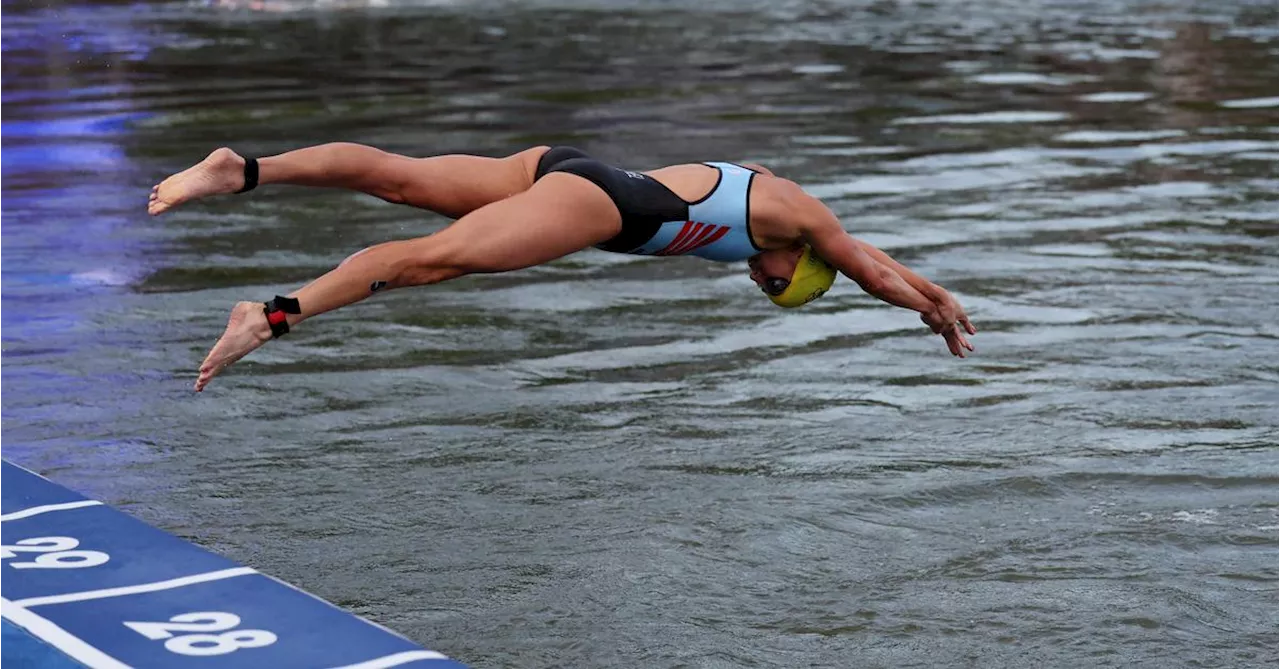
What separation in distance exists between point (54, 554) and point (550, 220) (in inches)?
97.5

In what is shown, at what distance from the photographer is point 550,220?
25.4 ft

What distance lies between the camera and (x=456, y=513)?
864 cm

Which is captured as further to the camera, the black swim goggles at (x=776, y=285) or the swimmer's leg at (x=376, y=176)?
the black swim goggles at (x=776, y=285)

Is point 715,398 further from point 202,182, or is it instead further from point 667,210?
point 202,182

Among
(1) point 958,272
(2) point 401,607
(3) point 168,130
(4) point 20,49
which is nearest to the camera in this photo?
(2) point 401,607

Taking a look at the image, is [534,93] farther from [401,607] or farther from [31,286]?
[401,607]

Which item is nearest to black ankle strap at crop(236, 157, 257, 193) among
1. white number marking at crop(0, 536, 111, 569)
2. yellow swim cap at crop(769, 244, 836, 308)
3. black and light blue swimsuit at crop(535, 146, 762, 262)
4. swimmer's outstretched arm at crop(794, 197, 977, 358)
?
black and light blue swimsuit at crop(535, 146, 762, 262)

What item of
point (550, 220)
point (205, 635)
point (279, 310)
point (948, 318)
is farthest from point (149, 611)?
point (948, 318)

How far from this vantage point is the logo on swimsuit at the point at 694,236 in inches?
329

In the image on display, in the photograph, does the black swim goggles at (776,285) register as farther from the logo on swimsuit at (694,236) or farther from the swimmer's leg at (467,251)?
the swimmer's leg at (467,251)

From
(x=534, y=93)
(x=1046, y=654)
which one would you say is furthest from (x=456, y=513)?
(x=534, y=93)

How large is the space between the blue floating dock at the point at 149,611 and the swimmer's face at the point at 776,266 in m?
3.11

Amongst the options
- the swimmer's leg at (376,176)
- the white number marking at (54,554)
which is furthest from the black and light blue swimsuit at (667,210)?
the white number marking at (54,554)

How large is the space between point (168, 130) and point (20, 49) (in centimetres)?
1170
